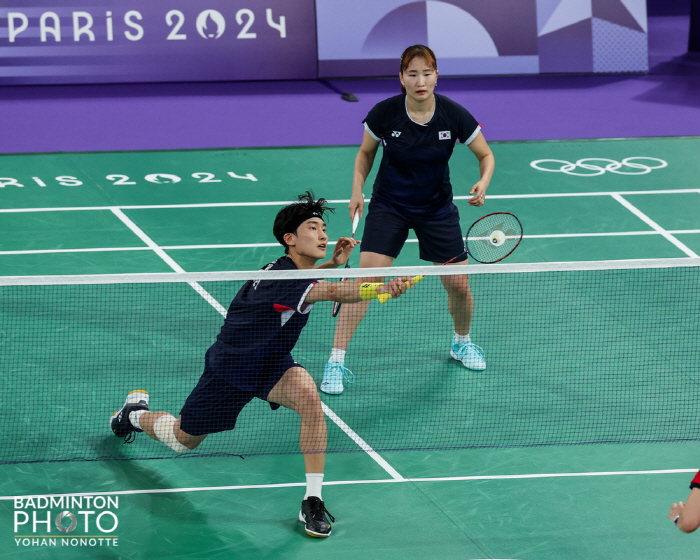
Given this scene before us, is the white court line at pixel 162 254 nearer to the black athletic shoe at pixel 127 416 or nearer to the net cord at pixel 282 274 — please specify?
the black athletic shoe at pixel 127 416

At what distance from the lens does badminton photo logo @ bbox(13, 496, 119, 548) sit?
497 centimetres

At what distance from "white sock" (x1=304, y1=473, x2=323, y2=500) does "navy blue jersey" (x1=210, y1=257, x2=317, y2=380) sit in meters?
0.61

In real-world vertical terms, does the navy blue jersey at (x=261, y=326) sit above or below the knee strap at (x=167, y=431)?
above

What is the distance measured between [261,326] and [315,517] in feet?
3.28

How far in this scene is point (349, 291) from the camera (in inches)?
197

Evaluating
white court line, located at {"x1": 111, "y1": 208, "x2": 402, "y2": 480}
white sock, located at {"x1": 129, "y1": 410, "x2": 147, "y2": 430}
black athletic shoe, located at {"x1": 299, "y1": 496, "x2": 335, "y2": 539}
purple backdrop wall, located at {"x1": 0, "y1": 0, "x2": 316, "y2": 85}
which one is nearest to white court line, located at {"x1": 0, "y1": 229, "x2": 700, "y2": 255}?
white court line, located at {"x1": 111, "y1": 208, "x2": 402, "y2": 480}

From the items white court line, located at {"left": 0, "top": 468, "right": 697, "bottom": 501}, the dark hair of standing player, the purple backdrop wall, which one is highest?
the purple backdrop wall

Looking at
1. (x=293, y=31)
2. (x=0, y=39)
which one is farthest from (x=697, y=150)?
(x=0, y=39)

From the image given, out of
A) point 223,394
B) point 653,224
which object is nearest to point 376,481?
point 223,394

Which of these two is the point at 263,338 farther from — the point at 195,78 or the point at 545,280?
the point at 195,78

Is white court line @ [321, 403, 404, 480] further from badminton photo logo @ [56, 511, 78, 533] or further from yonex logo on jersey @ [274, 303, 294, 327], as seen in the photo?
badminton photo logo @ [56, 511, 78, 533]

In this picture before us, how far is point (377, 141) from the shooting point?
6465 mm

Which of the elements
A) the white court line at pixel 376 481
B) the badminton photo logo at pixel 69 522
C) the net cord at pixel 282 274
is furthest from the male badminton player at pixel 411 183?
the badminton photo logo at pixel 69 522

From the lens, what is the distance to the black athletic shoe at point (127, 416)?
572 cm
